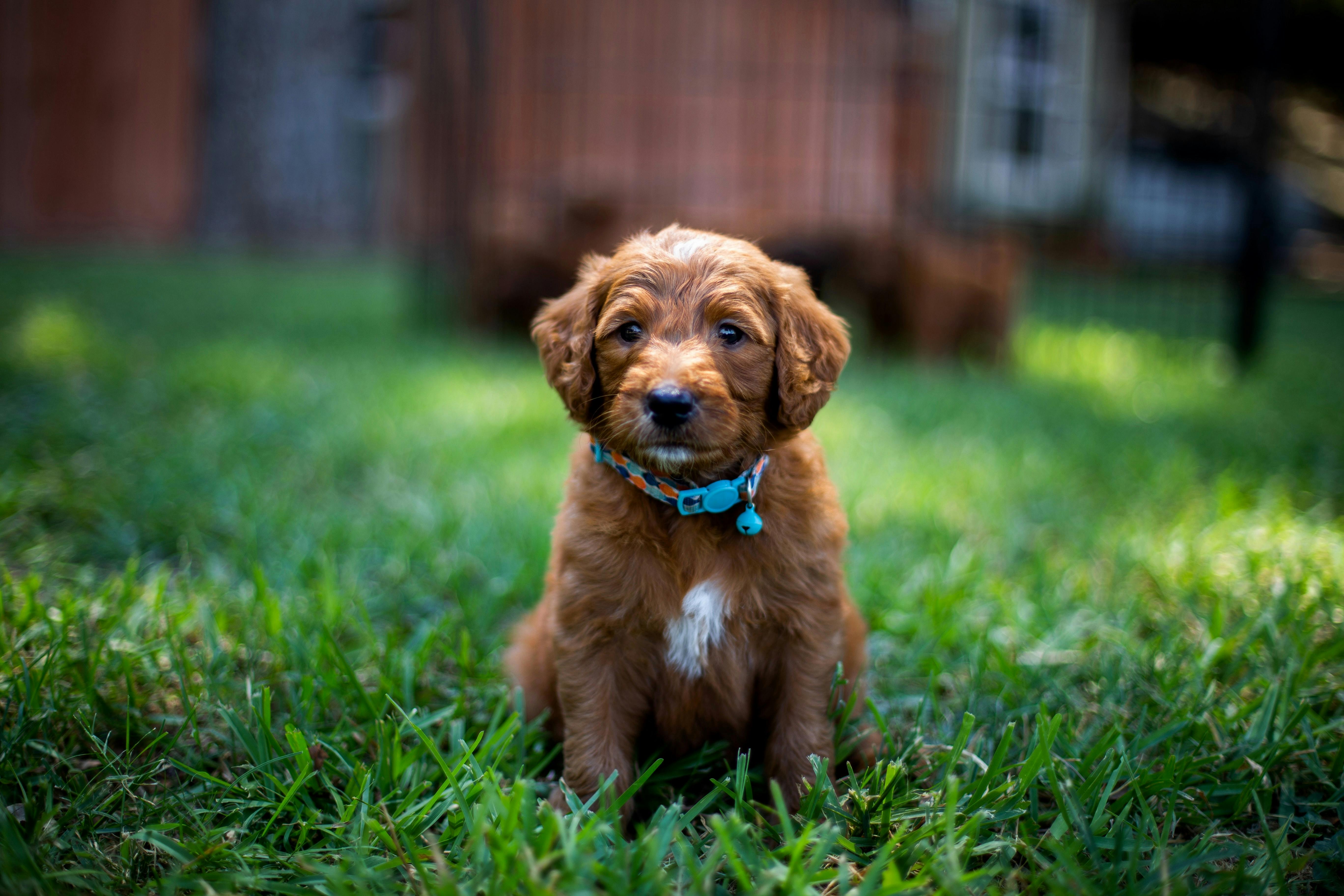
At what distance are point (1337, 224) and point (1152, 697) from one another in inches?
909

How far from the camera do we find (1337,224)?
20016 mm

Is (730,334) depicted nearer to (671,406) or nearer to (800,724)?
(671,406)

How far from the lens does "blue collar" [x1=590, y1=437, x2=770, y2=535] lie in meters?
2.03

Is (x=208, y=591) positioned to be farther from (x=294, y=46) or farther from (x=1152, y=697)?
(x=294, y=46)

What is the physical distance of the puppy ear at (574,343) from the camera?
2.22m

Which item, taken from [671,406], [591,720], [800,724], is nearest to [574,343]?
[671,406]

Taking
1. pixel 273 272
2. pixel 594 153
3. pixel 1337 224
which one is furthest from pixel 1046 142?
pixel 273 272

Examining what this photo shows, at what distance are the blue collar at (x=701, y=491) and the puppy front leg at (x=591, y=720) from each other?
375 mm

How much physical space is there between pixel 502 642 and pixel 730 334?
130cm

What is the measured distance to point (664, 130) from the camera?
42.0ft

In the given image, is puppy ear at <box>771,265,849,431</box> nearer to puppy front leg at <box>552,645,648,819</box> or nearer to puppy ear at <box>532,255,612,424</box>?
puppy ear at <box>532,255,612,424</box>

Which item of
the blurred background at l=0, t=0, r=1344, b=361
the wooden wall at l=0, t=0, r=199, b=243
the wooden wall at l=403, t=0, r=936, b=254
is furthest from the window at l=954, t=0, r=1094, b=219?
the wooden wall at l=0, t=0, r=199, b=243

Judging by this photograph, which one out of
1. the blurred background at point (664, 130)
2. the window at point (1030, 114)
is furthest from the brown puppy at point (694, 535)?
the window at point (1030, 114)

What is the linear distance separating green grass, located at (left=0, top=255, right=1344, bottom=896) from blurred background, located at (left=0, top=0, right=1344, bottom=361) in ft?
11.7
